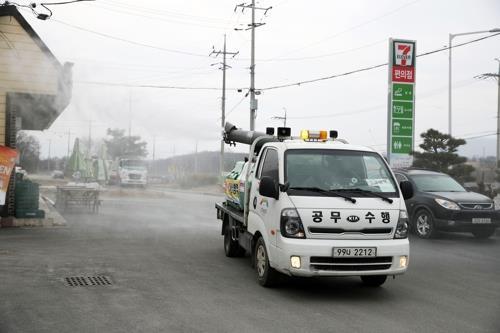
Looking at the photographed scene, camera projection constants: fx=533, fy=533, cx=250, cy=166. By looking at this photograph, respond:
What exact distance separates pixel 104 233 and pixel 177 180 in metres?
49.0

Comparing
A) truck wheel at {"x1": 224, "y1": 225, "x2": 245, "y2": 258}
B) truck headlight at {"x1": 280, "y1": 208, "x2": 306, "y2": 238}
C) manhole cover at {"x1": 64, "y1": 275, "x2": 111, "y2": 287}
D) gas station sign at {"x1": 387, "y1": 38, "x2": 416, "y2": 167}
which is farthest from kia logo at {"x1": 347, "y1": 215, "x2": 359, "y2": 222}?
gas station sign at {"x1": 387, "y1": 38, "x2": 416, "y2": 167}

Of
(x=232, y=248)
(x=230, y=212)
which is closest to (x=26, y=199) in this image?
(x=232, y=248)

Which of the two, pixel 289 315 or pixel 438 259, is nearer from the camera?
pixel 289 315

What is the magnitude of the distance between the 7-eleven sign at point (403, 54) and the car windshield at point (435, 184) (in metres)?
5.64

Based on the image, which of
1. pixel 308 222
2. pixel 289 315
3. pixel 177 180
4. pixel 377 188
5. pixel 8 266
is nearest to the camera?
pixel 289 315

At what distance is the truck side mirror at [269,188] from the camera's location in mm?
6656

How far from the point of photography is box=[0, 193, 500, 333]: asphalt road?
17.6 feet

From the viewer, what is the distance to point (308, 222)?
637cm

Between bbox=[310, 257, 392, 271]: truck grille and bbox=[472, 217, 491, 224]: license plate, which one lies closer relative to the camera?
bbox=[310, 257, 392, 271]: truck grille

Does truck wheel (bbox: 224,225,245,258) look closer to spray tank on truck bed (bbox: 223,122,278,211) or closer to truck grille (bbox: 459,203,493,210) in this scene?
spray tank on truck bed (bbox: 223,122,278,211)

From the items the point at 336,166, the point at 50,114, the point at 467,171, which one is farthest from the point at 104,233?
the point at 467,171

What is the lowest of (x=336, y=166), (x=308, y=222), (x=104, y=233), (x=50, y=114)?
(x=104, y=233)

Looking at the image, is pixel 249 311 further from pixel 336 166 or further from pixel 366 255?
pixel 336 166

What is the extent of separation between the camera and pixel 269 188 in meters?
6.66
